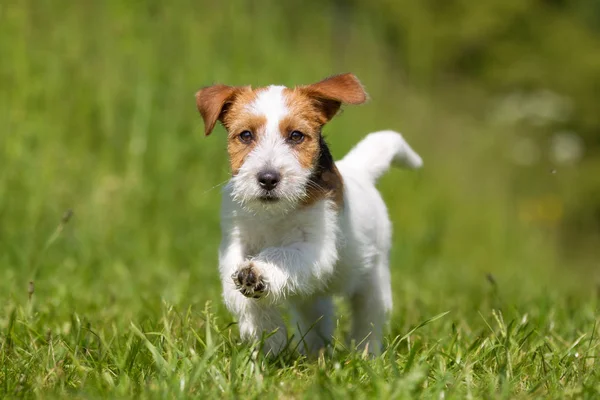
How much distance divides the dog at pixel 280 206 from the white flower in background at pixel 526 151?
1056 cm

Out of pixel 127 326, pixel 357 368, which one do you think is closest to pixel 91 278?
pixel 127 326

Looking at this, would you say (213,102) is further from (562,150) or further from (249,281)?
(562,150)

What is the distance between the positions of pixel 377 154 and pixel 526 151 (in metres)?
10.2

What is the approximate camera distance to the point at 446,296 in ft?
21.0

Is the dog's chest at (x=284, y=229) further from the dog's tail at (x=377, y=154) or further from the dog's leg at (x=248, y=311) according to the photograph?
the dog's tail at (x=377, y=154)

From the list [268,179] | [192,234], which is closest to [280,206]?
[268,179]

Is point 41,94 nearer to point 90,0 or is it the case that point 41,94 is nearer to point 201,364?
point 90,0

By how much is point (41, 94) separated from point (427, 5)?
12742 mm

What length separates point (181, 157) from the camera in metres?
7.96

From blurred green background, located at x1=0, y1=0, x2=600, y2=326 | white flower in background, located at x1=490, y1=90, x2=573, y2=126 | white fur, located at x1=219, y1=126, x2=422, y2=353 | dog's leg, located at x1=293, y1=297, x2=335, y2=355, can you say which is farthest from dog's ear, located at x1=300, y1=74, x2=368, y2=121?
white flower in background, located at x1=490, y1=90, x2=573, y2=126

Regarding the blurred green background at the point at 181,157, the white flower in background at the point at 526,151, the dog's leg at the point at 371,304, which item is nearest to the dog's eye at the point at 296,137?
the dog's leg at the point at 371,304

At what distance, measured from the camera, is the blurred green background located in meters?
6.32

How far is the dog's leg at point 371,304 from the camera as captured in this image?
14.9 ft

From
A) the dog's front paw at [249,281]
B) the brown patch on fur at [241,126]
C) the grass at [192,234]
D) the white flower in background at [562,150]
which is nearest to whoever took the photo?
the grass at [192,234]
